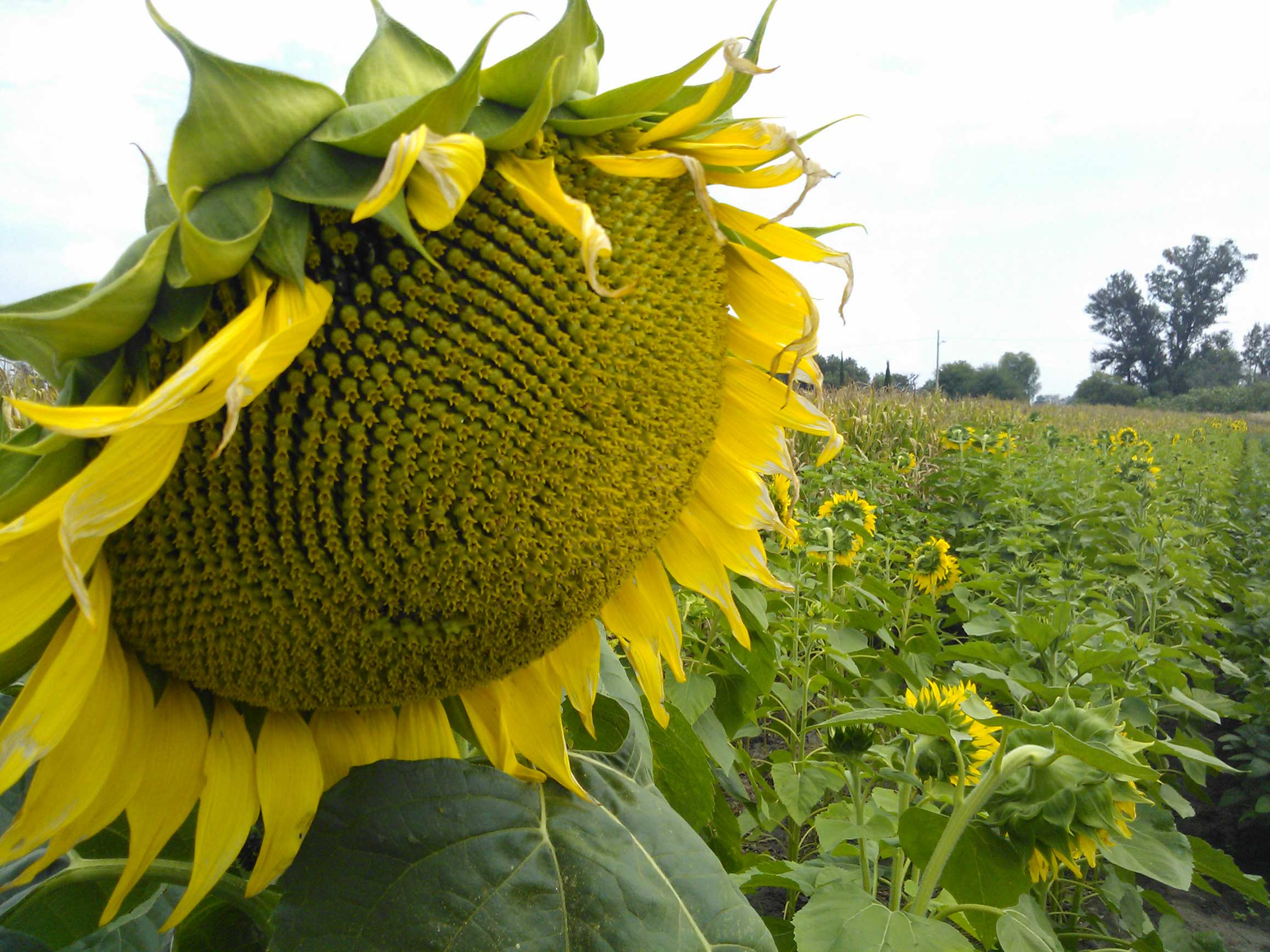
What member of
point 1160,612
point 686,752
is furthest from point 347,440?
point 1160,612

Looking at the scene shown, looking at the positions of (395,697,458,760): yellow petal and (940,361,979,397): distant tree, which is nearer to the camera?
(395,697,458,760): yellow petal

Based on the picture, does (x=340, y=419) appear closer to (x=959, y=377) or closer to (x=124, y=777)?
(x=124, y=777)

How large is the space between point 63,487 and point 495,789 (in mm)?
442

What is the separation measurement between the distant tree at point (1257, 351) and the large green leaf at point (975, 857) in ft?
262

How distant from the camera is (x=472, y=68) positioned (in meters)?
0.61

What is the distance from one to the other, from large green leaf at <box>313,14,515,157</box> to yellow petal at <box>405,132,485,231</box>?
0.04ft

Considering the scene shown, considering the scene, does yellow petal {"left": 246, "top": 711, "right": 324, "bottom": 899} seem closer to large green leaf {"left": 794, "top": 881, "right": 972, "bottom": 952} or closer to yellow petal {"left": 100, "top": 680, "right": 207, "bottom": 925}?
yellow petal {"left": 100, "top": 680, "right": 207, "bottom": 925}

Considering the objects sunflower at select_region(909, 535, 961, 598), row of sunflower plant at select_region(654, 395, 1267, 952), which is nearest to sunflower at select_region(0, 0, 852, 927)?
row of sunflower plant at select_region(654, 395, 1267, 952)

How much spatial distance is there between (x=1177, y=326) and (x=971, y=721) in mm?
84980

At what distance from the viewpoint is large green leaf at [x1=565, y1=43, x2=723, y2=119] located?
2.51 feet

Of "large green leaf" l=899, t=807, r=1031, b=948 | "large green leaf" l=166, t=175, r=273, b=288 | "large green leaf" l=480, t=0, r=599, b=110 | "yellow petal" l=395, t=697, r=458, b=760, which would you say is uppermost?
"large green leaf" l=480, t=0, r=599, b=110

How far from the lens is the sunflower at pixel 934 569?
166 inches

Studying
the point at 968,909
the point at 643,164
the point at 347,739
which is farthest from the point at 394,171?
the point at 968,909

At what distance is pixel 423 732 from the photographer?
36.0 inches
